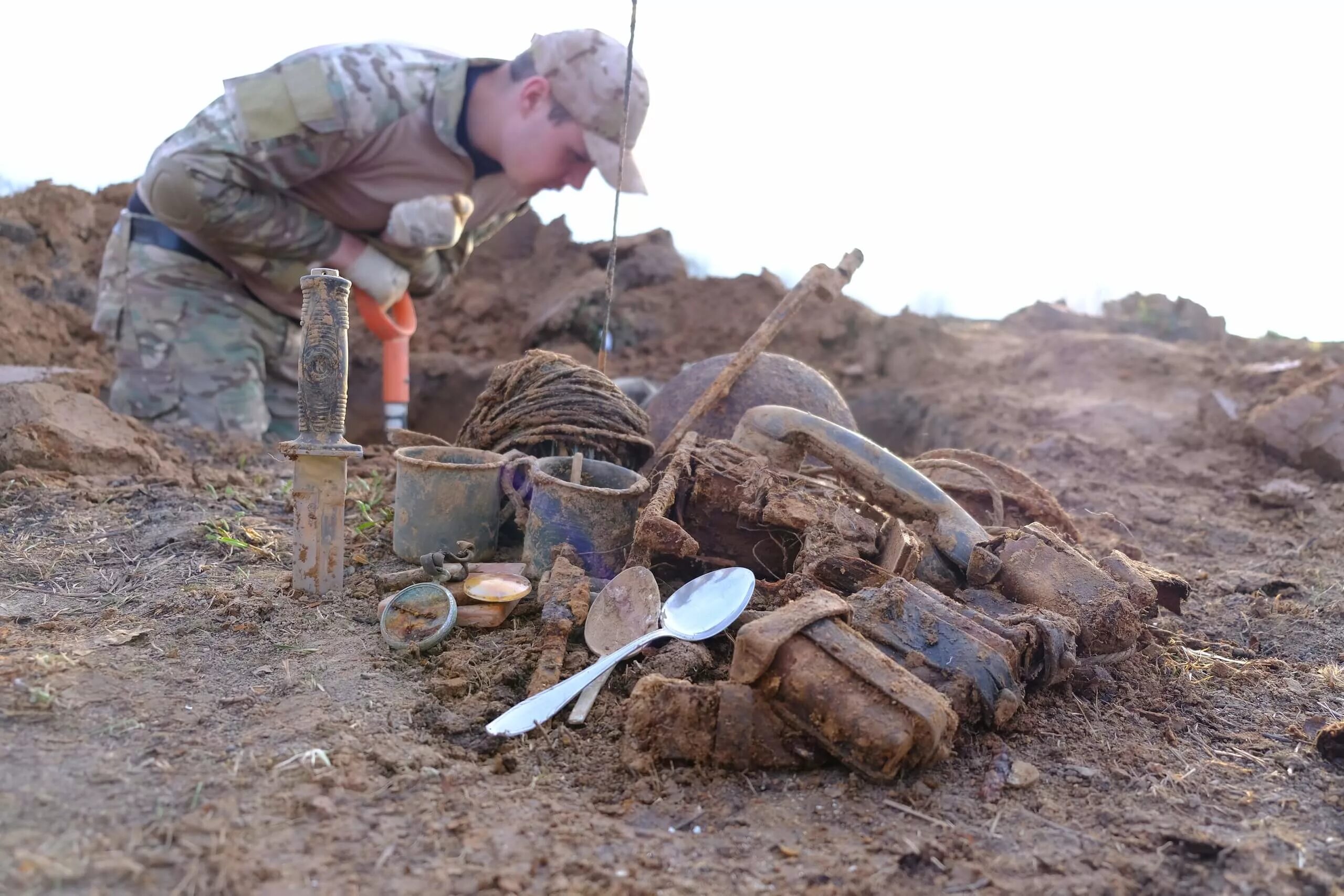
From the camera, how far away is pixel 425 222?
181 inches

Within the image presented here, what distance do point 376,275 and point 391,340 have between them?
40 cm

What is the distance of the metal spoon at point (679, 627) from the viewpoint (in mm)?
1852

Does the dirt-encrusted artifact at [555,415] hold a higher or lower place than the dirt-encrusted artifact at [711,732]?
higher

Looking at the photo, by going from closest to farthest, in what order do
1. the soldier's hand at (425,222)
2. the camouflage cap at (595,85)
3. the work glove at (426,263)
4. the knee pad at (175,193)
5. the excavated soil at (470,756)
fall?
the excavated soil at (470,756), the knee pad at (175,193), the camouflage cap at (595,85), the soldier's hand at (425,222), the work glove at (426,263)

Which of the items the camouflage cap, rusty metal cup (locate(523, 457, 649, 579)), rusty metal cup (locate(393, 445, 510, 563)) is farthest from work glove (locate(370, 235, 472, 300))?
rusty metal cup (locate(523, 457, 649, 579))

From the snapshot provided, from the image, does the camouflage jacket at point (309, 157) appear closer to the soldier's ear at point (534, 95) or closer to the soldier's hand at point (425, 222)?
the soldier's hand at point (425, 222)

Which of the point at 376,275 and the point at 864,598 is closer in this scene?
the point at 864,598

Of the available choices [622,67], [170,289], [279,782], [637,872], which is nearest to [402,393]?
[170,289]

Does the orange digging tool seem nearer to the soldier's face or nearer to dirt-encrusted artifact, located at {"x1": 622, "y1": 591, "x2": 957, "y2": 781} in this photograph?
the soldier's face

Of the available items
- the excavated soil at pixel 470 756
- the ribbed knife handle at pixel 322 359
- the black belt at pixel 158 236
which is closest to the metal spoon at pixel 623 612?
the excavated soil at pixel 470 756

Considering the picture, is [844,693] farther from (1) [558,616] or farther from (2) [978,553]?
(2) [978,553]

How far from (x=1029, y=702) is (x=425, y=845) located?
1.50 meters

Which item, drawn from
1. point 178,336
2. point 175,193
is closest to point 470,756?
point 175,193

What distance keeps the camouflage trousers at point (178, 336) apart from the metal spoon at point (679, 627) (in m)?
3.50
